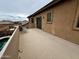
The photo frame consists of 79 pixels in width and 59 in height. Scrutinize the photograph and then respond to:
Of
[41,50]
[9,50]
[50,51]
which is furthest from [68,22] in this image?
[9,50]

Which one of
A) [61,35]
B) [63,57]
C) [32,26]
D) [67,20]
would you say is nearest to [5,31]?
[61,35]

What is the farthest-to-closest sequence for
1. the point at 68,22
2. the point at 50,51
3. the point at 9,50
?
the point at 68,22, the point at 50,51, the point at 9,50

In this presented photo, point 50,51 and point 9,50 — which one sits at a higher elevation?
point 9,50

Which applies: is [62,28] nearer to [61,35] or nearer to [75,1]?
[61,35]

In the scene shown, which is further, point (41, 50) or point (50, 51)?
point (41, 50)

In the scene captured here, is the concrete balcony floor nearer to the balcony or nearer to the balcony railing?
the balcony

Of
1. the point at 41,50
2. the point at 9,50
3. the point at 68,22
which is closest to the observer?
the point at 9,50

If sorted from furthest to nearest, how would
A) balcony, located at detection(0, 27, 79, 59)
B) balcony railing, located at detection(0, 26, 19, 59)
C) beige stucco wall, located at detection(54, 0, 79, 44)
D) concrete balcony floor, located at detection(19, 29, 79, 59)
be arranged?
beige stucco wall, located at detection(54, 0, 79, 44) < concrete balcony floor, located at detection(19, 29, 79, 59) < balcony, located at detection(0, 27, 79, 59) < balcony railing, located at detection(0, 26, 19, 59)

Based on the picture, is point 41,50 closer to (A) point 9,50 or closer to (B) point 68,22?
(A) point 9,50

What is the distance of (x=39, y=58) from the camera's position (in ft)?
10.5

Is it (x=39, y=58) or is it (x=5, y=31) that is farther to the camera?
(x=5, y=31)

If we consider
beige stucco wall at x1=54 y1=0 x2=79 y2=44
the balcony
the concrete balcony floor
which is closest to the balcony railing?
the balcony

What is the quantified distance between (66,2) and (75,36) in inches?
99.6

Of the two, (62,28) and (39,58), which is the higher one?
(62,28)
